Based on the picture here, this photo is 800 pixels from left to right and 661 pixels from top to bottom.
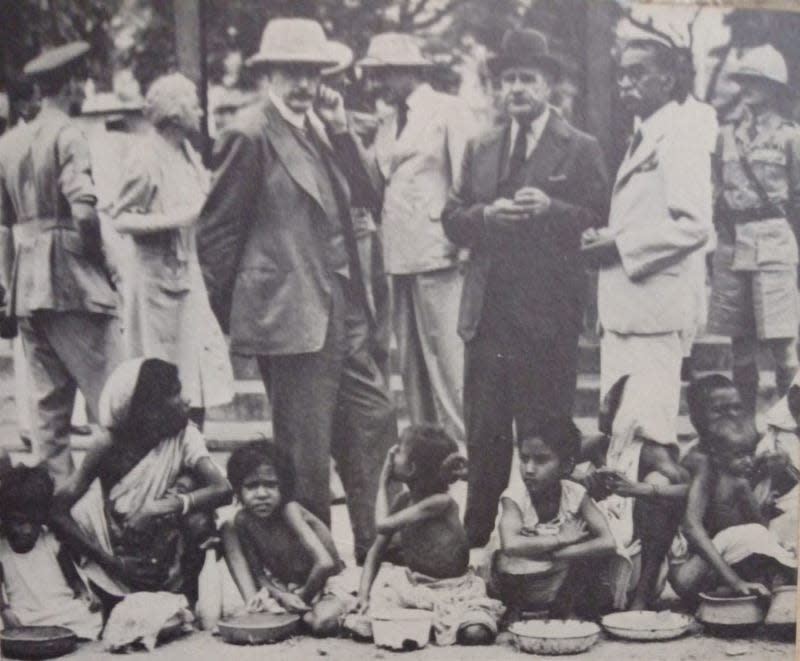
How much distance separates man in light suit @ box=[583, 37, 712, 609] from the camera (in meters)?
6.21

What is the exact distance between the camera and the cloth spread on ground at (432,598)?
A: 6.04 metres

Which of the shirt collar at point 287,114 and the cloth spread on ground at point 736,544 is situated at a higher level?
the shirt collar at point 287,114

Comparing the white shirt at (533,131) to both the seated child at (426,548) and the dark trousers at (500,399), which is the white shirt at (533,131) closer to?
the dark trousers at (500,399)

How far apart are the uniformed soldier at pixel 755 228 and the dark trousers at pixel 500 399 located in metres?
0.87

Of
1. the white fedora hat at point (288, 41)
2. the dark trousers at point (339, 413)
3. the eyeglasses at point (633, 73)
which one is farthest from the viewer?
the eyeglasses at point (633, 73)

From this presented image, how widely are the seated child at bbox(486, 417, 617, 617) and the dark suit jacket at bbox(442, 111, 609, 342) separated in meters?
0.59

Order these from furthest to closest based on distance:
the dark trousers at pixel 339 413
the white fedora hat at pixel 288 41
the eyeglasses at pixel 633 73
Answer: the eyeglasses at pixel 633 73
the dark trousers at pixel 339 413
the white fedora hat at pixel 288 41

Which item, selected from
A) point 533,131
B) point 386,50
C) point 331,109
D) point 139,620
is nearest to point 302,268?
point 331,109

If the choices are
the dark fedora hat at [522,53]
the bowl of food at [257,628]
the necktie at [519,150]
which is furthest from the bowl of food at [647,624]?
the dark fedora hat at [522,53]

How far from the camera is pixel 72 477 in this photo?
19.7 feet

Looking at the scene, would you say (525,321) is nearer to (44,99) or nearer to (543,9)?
(543,9)

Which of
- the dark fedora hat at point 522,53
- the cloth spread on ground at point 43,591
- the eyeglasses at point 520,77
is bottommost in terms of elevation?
the cloth spread on ground at point 43,591

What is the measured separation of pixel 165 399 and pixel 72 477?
59cm

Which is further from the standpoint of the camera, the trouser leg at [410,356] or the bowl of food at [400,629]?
the trouser leg at [410,356]
